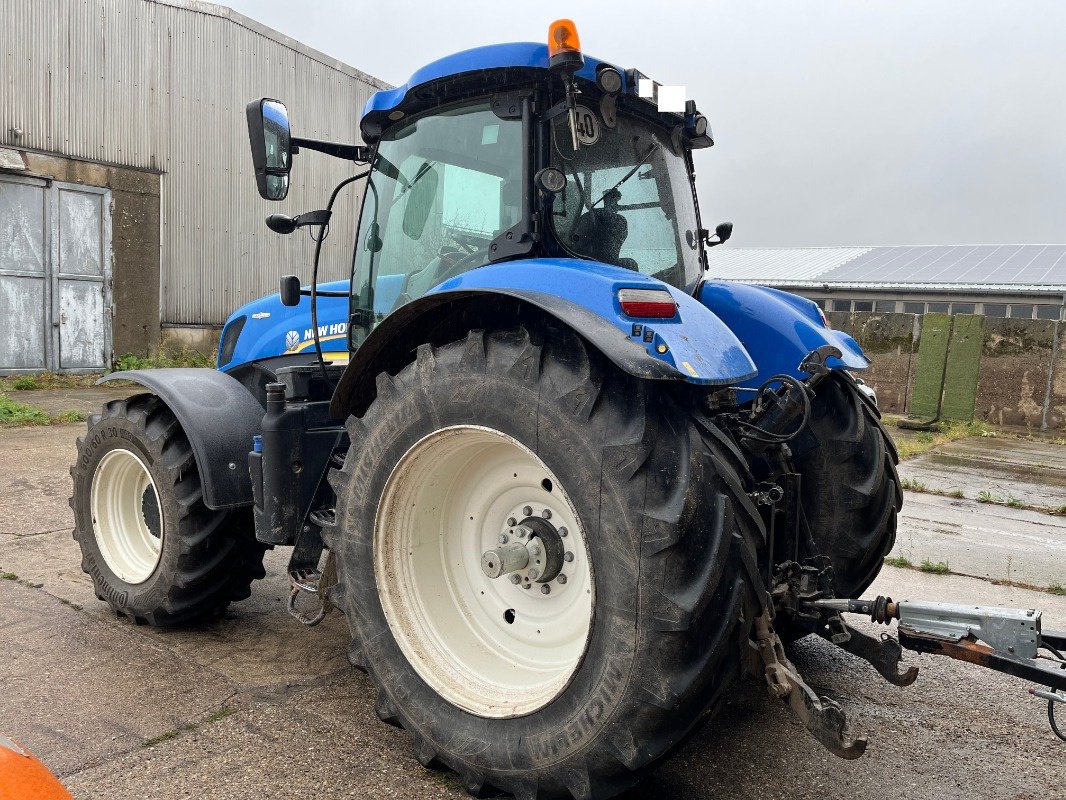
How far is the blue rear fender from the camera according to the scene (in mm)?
2145

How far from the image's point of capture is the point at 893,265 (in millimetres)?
25734

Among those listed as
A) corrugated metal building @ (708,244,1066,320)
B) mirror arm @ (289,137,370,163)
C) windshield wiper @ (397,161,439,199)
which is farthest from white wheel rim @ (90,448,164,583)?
corrugated metal building @ (708,244,1066,320)

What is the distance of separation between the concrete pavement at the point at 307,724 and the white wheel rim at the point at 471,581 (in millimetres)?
323

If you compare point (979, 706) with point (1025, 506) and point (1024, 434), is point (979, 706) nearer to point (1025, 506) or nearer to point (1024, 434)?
point (1025, 506)

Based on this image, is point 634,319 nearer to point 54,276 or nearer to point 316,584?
point 316,584

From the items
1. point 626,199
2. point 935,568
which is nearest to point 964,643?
point 626,199

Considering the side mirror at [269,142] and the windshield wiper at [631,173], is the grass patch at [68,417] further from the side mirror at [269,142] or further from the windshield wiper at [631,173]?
the windshield wiper at [631,173]

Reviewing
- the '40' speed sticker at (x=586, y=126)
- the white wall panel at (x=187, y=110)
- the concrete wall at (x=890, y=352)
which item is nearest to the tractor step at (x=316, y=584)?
the '40' speed sticker at (x=586, y=126)

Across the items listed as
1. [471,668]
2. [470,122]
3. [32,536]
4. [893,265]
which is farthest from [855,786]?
[893,265]

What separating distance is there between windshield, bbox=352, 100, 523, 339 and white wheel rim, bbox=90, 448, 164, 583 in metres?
1.38

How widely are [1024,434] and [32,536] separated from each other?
40.9ft

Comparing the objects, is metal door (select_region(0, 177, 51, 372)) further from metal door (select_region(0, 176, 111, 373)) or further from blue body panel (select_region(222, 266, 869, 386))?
blue body panel (select_region(222, 266, 869, 386))

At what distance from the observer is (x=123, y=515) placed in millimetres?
3883

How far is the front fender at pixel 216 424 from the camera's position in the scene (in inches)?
131
